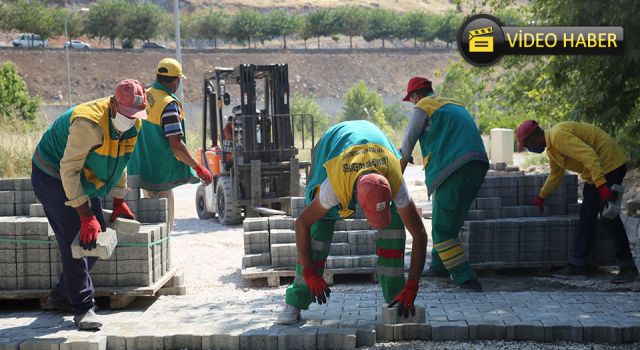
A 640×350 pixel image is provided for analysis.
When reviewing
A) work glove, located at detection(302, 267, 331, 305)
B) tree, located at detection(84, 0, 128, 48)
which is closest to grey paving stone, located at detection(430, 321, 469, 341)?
work glove, located at detection(302, 267, 331, 305)

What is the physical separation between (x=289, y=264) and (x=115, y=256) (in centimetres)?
188

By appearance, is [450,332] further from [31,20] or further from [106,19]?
[106,19]

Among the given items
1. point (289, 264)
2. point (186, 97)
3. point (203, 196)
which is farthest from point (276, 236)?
point (186, 97)

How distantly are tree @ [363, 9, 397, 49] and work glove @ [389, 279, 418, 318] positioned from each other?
7535 cm

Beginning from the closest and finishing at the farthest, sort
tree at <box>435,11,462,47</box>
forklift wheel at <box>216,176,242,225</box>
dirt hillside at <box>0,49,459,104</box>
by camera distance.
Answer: forklift wheel at <box>216,176,242,225</box> → dirt hillside at <box>0,49,459,104</box> → tree at <box>435,11,462,47</box>

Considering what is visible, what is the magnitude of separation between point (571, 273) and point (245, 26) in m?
69.4

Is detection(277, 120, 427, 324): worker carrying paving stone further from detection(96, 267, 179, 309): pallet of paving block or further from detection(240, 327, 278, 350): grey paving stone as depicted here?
detection(96, 267, 179, 309): pallet of paving block

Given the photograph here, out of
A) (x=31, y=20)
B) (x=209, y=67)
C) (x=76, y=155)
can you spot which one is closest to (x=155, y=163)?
(x=76, y=155)

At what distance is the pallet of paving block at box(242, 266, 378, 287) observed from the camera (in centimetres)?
755

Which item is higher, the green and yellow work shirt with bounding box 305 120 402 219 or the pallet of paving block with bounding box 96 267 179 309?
the green and yellow work shirt with bounding box 305 120 402 219

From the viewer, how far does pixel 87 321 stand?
5.63 m

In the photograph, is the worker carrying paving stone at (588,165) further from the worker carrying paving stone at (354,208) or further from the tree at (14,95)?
the tree at (14,95)

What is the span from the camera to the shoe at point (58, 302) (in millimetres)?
6199

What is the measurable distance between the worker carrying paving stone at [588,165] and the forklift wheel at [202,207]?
7.49 meters
